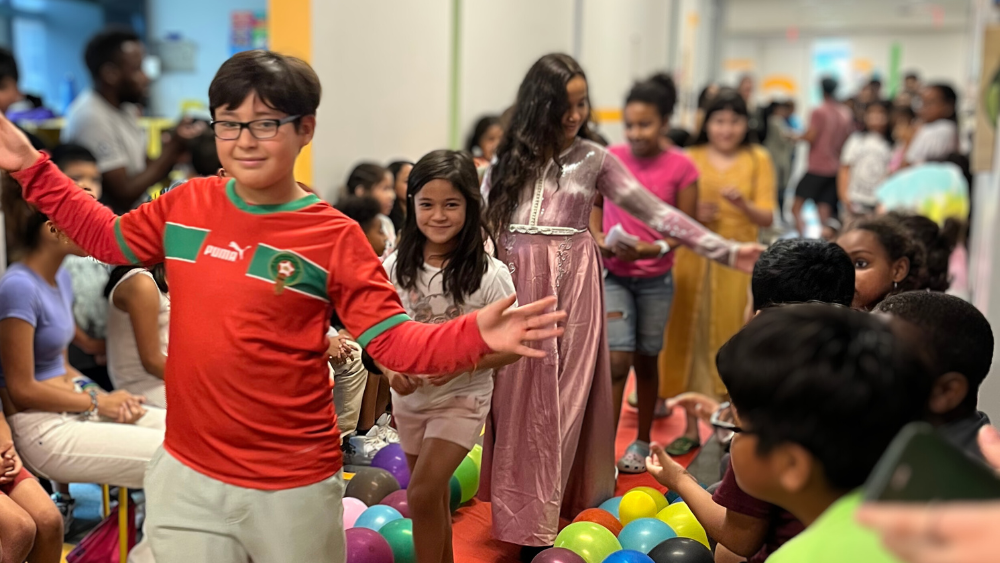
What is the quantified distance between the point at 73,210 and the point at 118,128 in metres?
3.23

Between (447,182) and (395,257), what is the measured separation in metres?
0.26

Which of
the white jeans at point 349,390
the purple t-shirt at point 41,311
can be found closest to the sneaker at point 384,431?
the white jeans at point 349,390

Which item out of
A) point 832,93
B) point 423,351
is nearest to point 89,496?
point 423,351

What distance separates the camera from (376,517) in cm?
295

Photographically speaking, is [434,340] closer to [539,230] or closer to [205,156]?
[539,230]

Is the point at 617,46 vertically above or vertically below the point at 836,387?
above

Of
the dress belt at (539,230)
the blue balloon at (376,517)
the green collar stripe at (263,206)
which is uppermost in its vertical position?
the green collar stripe at (263,206)

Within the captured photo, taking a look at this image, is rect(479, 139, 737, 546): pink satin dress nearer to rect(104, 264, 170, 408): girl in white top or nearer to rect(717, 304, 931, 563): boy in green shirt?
rect(104, 264, 170, 408): girl in white top

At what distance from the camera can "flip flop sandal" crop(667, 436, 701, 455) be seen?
14.0ft

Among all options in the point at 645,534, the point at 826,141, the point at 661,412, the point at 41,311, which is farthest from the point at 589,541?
the point at 826,141

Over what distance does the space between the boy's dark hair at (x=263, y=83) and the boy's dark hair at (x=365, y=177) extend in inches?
94.7

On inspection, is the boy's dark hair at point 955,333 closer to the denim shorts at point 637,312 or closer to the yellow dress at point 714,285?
the denim shorts at point 637,312

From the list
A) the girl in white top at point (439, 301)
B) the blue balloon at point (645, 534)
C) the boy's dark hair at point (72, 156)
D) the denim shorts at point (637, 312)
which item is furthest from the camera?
the denim shorts at point (637, 312)

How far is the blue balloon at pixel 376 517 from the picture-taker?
2.93m
